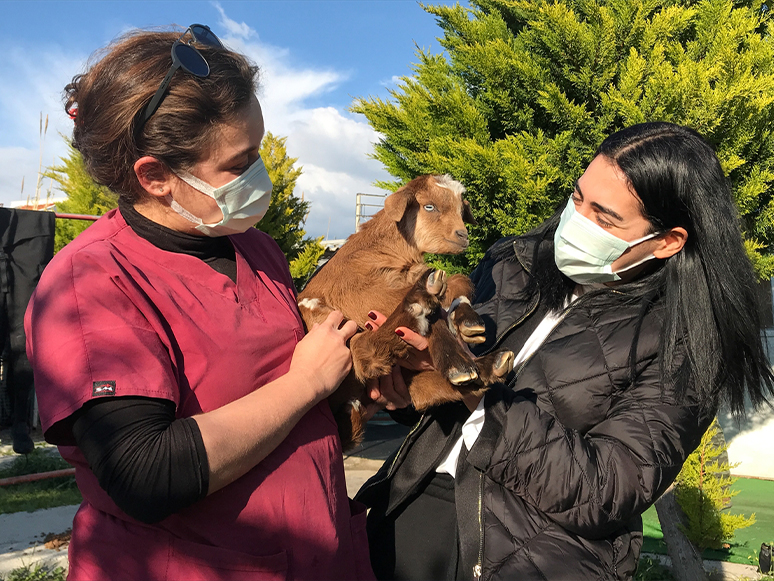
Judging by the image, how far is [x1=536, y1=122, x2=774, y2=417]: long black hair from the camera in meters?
2.09

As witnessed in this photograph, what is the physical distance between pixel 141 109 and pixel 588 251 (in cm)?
177

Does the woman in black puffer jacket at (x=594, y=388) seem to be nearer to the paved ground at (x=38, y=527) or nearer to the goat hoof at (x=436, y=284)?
the goat hoof at (x=436, y=284)

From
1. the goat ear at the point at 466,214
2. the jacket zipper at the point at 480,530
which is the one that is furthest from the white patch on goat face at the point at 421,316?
the goat ear at the point at 466,214

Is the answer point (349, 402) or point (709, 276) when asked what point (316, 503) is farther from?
point (709, 276)

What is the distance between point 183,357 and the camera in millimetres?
1530

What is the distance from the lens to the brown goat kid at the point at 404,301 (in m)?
2.19

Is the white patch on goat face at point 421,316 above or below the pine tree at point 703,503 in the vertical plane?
above

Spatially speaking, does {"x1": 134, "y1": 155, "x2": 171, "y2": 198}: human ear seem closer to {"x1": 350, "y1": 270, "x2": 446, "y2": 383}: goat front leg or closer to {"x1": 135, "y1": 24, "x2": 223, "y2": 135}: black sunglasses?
{"x1": 135, "y1": 24, "x2": 223, "y2": 135}: black sunglasses

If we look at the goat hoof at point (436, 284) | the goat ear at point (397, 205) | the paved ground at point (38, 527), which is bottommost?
the paved ground at point (38, 527)

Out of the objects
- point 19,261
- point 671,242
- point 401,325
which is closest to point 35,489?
point 19,261

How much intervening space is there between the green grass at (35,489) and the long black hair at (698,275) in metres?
6.88

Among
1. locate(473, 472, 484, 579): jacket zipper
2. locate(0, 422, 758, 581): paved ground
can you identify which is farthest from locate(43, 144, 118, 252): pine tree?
locate(473, 472, 484, 579): jacket zipper

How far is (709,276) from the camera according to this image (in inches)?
87.5

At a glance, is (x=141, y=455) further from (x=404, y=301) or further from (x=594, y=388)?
(x=594, y=388)
